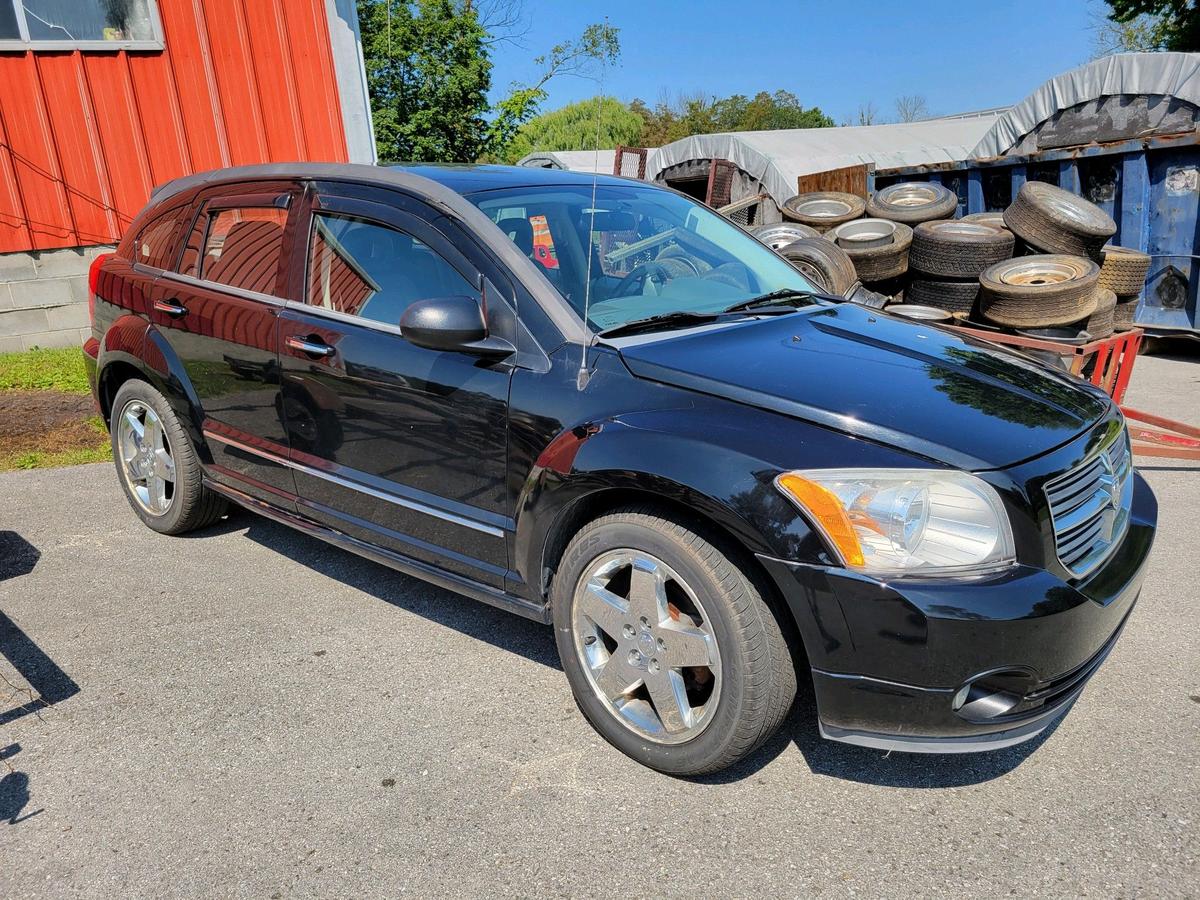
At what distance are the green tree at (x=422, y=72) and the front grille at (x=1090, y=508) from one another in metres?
19.9

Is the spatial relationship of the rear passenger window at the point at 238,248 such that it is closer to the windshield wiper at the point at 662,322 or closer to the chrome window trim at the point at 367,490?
the chrome window trim at the point at 367,490

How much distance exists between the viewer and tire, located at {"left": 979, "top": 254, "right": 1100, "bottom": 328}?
6.86 m

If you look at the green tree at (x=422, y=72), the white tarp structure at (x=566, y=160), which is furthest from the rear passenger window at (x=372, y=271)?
the green tree at (x=422, y=72)

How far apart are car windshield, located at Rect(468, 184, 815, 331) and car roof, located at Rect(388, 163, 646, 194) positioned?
0.06m

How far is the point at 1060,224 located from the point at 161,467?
24.1 ft

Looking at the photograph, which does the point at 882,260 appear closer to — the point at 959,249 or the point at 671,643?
the point at 959,249

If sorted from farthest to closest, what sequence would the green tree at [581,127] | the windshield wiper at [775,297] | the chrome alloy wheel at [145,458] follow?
the green tree at [581,127] < the chrome alloy wheel at [145,458] < the windshield wiper at [775,297]

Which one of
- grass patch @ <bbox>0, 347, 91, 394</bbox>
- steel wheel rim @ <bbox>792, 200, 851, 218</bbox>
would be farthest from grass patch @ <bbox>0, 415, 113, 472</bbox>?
steel wheel rim @ <bbox>792, 200, 851, 218</bbox>

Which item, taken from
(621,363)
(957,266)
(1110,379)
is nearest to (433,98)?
(957,266)

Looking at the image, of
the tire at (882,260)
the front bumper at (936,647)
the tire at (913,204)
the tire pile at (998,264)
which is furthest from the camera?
the tire at (913,204)

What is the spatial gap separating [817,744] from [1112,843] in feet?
2.73

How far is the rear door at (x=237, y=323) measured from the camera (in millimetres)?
3648

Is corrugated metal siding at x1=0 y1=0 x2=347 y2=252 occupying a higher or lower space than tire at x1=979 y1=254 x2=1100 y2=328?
higher

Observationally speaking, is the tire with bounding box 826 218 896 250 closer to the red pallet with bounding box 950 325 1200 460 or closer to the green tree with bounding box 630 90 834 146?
the red pallet with bounding box 950 325 1200 460
